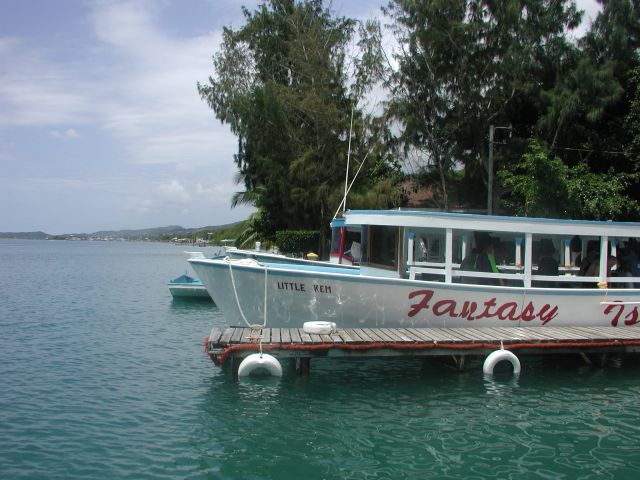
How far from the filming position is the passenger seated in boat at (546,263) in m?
12.5

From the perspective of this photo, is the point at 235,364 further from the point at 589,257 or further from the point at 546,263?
the point at 589,257

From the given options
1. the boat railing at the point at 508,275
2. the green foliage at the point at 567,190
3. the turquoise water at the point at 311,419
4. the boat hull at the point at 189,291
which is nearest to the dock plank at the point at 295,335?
the turquoise water at the point at 311,419

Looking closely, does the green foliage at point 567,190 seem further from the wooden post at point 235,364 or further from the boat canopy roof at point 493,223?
the wooden post at point 235,364

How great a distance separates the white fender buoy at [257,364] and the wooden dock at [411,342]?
12 cm

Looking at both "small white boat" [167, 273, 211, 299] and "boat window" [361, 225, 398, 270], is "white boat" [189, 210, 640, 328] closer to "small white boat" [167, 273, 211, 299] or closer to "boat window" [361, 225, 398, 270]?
"boat window" [361, 225, 398, 270]

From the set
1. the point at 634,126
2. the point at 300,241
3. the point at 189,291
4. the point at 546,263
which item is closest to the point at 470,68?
the point at 634,126

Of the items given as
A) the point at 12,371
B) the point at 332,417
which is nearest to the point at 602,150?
the point at 332,417

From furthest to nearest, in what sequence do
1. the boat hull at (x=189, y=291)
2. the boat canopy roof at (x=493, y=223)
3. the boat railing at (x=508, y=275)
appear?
the boat hull at (x=189, y=291) → the boat railing at (x=508, y=275) → the boat canopy roof at (x=493, y=223)

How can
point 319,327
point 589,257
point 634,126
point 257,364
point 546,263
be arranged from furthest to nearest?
1. point 634,126
2. point 589,257
3. point 546,263
4. point 319,327
5. point 257,364

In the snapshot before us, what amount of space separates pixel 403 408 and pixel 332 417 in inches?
50.2

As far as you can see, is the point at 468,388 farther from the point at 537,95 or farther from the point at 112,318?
the point at 537,95

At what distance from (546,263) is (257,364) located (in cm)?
616

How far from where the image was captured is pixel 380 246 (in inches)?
500

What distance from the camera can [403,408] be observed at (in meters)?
10.1
